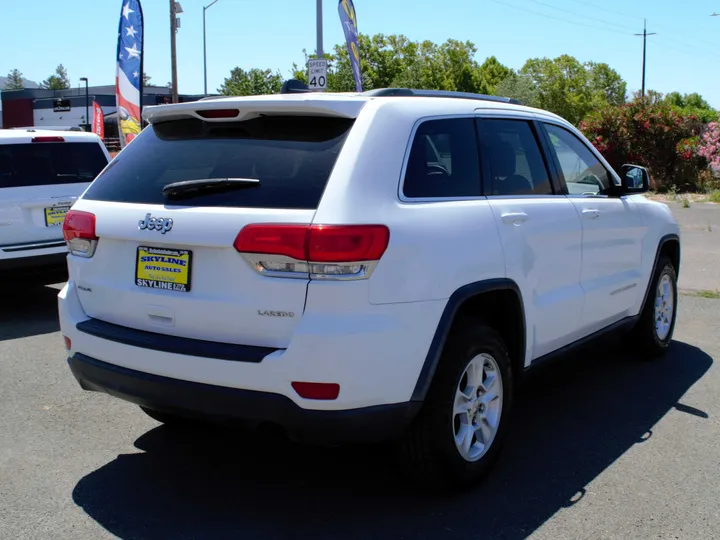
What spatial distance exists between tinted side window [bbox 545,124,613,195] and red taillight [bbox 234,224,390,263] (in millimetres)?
2195

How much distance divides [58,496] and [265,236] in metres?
1.74

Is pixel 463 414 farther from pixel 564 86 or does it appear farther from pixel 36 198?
pixel 564 86

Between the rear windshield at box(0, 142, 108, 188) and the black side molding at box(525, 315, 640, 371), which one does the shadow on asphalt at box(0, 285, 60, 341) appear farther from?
→ the black side molding at box(525, 315, 640, 371)

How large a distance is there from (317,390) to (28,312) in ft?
19.6

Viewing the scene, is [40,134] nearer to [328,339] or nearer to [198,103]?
[198,103]

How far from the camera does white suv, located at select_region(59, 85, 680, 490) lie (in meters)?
3.17

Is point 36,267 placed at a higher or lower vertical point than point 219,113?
lower

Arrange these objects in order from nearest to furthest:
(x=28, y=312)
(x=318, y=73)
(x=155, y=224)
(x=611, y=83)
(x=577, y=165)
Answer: (x=155, y=224)
(x=577, y=165)
(x=28, y=312)
(x=318, y=73)
(x=611, y=83)

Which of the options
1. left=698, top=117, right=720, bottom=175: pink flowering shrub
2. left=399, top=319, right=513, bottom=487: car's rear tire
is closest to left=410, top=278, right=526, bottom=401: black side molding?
left=399, top=319, right=513, bottom=487: car's rear tire

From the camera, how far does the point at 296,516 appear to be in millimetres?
3580

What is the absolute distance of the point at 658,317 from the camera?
621cm

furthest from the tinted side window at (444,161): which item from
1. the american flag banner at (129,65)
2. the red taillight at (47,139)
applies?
the american flag banner at (129,65)

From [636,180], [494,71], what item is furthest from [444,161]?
[494,71]

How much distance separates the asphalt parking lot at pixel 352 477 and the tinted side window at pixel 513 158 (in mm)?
1457
